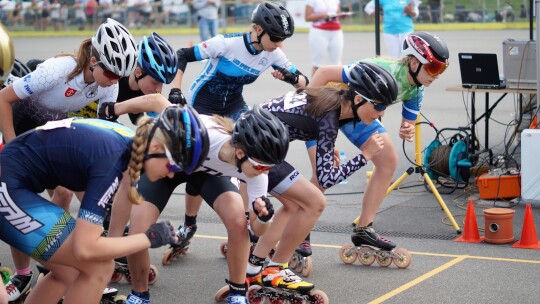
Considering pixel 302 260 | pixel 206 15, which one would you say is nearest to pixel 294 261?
pixel 302 260

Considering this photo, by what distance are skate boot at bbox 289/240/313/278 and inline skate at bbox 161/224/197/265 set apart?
1.00 metres

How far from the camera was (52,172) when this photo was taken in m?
5.44

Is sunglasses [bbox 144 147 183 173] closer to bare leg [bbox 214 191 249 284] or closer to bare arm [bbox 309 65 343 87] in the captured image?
bare leg [bbox 214 191 249 284]

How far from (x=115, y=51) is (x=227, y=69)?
6.31 ft

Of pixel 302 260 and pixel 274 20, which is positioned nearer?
pixel 302 260

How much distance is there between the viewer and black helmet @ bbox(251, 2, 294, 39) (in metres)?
8.04

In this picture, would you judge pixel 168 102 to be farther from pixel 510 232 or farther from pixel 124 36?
pixel 510 232

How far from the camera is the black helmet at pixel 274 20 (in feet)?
26.4

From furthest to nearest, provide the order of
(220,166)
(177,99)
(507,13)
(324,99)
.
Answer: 1. (507,13)
2. (177,99)
3. (324,99)
4. (220,166)

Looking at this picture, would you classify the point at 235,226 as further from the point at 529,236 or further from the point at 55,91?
the point at 529,236

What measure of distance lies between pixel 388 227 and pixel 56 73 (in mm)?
3772

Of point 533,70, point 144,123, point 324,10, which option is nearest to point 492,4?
point 324,10

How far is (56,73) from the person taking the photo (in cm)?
689

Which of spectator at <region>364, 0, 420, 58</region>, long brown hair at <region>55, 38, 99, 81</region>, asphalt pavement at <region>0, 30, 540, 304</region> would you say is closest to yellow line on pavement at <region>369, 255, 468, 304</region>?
asphalt pavement at <region>0, 30, 540, 304</region>
